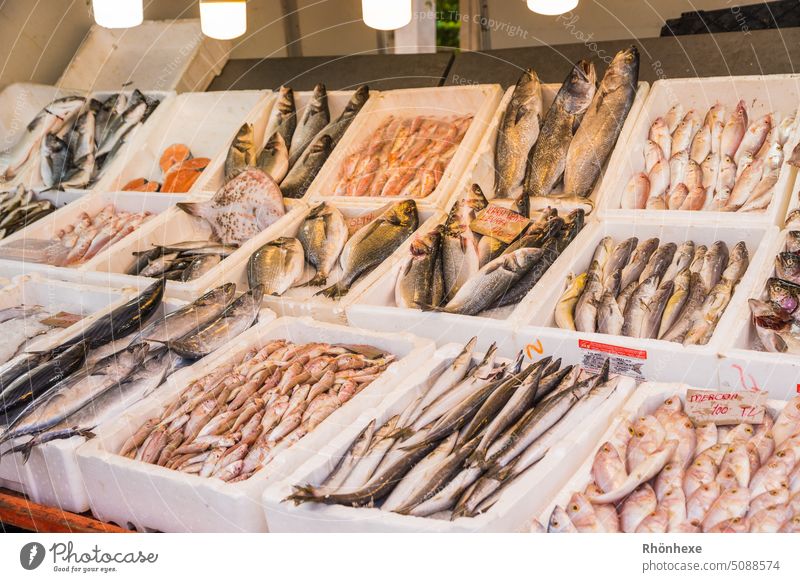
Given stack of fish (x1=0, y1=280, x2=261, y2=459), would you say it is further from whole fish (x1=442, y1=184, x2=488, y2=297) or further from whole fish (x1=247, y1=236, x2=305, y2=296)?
whole fish (x1=442, y1=184, x2=488, y2=297)

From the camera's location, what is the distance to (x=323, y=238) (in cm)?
317

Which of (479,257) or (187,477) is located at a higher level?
(479,257)

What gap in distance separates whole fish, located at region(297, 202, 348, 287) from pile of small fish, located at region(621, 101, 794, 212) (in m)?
1.04

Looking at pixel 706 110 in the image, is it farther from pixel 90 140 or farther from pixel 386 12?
pixel 90 140

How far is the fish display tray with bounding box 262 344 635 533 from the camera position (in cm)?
172

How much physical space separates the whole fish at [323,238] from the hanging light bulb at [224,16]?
737 mm

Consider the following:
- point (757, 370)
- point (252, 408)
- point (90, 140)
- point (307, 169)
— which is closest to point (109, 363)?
point (252, 408)

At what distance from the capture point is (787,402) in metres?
2.00

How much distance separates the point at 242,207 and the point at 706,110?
186 cm

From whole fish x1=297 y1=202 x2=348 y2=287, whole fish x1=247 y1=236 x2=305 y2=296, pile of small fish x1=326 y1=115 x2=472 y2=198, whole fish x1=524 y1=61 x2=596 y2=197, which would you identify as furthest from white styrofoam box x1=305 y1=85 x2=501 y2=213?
whole fish x1=247 y1=236 x2=305 y2=296

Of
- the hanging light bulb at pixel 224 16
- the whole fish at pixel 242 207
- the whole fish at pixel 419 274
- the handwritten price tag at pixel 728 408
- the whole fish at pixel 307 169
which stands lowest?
the handwritten price tag at pixel 728 408

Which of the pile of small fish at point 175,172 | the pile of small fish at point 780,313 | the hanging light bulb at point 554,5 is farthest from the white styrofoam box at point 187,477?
the pile of small fish at point 175,172

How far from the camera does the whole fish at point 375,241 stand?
9.82ft

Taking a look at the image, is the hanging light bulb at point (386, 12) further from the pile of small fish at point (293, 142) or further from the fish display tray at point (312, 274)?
the pile of small fish at point (293, 142)
